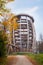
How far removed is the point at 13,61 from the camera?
1182cm

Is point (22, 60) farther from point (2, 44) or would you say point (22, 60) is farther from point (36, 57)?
point (2, 44)

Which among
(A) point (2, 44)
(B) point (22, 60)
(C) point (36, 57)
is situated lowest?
(B) point (22, 60)

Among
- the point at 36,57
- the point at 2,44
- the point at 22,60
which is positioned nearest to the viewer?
the point at 2,44

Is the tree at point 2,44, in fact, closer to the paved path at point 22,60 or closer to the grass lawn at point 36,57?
the grass lawn at point 36,57

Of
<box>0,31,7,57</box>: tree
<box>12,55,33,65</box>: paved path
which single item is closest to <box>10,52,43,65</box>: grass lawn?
<box>12,55,33,65</box>: paved path

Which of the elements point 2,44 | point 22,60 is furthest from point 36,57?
point 2,44

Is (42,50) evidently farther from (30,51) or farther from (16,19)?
(16,19)

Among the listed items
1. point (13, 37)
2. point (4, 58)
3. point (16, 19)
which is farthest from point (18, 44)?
point (4, 58)

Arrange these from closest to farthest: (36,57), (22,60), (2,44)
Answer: (2,44)
(36,57)
(22,60)

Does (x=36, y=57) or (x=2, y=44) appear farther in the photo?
(x=36, y=57)

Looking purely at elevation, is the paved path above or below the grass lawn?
below

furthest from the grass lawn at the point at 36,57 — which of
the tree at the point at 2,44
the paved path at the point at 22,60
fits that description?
the tree at the point at 2,44

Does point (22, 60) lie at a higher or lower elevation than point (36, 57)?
lower

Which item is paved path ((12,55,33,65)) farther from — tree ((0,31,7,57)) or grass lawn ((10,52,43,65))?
tree ((0,31,7,57))
